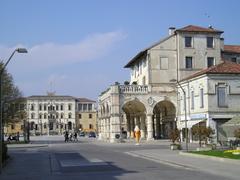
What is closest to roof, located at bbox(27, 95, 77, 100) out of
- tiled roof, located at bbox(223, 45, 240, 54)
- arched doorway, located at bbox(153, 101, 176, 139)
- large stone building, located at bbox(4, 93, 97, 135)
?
large stone building, located at bbox(4, 93, 97, 135)

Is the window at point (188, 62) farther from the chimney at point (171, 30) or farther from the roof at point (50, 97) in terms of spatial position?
the roof at point (50, 97)

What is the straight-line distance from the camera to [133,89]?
59.4 m

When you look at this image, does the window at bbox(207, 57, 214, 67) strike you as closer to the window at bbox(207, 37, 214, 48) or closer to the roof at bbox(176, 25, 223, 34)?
the window at bbox(207, 37, 214, 48)

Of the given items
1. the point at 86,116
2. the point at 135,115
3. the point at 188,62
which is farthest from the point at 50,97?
the point at 188,62

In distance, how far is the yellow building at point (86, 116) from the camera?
597 ft

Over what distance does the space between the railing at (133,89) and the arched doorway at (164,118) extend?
3.88m

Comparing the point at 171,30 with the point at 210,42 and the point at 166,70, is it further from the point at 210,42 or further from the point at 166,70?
the point at 166,70

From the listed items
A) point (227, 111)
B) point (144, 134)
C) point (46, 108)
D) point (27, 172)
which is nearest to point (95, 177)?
point (27, 172)

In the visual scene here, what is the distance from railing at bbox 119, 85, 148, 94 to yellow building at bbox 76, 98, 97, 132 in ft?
401

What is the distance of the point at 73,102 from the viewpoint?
182000 mm

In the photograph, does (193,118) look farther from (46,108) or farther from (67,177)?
(46,108)

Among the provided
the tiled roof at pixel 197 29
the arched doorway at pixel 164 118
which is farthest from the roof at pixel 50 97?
the tiled roof at pixel 197 29

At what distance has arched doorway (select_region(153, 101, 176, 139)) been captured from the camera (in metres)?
61.6

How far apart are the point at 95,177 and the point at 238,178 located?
569 cm
